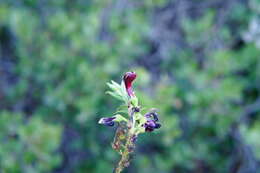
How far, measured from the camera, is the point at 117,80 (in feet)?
12.6

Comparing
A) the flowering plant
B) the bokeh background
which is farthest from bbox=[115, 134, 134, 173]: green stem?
the bokeh background

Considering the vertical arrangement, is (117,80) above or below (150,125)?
above

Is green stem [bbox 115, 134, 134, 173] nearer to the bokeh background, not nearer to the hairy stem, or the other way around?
the hairy stem

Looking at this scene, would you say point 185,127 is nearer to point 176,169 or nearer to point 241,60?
point 176,169

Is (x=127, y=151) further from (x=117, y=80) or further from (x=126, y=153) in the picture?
(x=117, y=80)

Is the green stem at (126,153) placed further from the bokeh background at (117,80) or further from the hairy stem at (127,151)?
the bokeh background at (117,80)

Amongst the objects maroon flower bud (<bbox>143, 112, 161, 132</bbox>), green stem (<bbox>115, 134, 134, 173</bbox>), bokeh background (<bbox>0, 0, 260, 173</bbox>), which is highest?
bokeh background (<bbox>0, 0, 260, 173</bbox>)

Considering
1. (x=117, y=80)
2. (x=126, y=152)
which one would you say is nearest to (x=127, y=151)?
(x=126, y=152)

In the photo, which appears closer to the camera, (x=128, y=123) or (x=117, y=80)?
(x=128, y=123)

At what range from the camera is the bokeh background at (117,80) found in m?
3.36

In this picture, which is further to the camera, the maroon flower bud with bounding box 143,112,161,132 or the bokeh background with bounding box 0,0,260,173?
the bokeh background with bounding box 0,0,260,173

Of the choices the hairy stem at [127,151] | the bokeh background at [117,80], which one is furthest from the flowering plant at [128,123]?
the bokeh background at [117,80]

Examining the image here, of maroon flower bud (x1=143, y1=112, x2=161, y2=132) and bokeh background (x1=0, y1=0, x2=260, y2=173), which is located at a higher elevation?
bokeh background (x1=0, y1=0, x2=260, y2=173)

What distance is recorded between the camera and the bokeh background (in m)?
3.36
